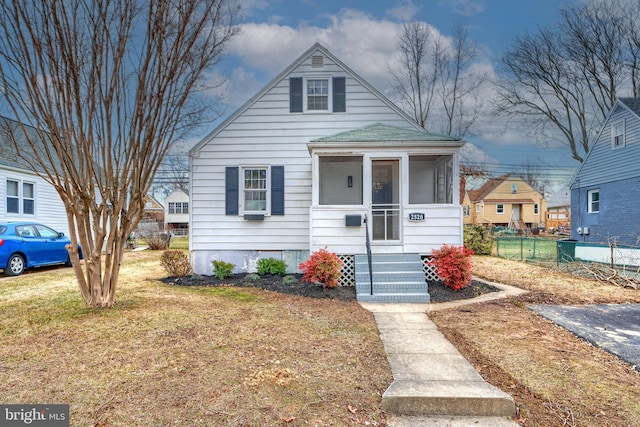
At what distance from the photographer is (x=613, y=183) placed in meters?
14.9

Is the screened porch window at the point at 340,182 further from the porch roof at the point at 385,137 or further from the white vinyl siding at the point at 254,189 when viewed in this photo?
the white vinyl siding at the point at 254,189

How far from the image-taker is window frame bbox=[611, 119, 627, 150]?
46.6ft

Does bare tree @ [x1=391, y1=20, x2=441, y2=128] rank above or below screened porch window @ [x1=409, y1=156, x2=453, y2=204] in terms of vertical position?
above

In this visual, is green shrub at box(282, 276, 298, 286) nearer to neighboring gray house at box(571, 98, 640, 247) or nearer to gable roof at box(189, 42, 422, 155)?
gable roof at box(189, 42, 422, 155)

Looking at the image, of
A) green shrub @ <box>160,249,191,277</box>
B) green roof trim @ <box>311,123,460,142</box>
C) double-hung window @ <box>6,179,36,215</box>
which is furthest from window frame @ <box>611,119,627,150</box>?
double-hung window @ <box>6,179,36,215</box>

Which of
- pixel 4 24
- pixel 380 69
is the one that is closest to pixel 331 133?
pixel 4 24

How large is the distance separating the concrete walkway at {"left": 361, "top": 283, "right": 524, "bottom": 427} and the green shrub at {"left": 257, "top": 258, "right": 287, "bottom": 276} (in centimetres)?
501

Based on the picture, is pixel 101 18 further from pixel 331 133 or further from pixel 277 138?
pixel 331 133

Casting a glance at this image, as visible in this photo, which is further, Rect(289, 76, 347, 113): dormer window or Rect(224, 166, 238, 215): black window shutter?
Rect(289, 76, 347, 113): dormer window

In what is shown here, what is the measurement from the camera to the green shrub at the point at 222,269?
901cm

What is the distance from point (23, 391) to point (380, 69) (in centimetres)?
1989

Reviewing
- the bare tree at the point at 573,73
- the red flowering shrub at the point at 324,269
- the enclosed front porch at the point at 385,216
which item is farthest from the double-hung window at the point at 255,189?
the bare tree at the point at 573,73

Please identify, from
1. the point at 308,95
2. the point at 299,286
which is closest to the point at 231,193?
the point at 299,286

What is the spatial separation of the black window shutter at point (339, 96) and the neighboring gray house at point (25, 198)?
Answer: 35.8ft
